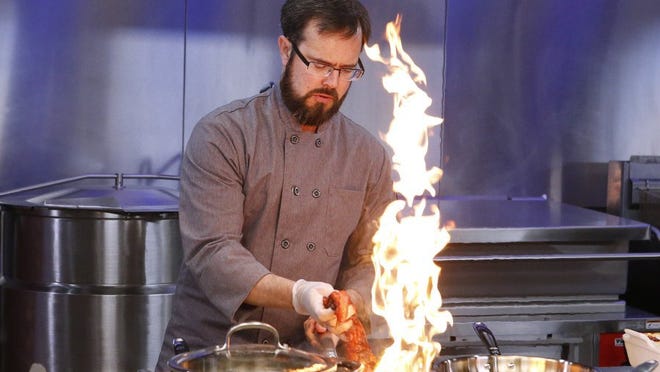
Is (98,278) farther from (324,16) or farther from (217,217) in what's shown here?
(324,16)

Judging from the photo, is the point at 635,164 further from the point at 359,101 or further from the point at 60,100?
the point at 60,100

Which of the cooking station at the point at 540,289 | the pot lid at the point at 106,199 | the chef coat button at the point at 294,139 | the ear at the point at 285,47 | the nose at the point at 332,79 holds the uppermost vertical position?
the ear at the point at 285,47

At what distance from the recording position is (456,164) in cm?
469

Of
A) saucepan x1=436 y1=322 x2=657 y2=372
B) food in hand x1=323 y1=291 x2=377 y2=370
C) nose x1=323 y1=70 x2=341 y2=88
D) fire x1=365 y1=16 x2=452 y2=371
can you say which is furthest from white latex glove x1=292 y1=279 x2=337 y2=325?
Result: nose x1=323 y1=70 x2=341 y2=88

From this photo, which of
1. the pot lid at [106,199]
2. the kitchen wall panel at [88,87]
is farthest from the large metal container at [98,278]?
the kitchen wall panel at [88,87]

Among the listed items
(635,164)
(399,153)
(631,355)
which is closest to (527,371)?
(631,355)

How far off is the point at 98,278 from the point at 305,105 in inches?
55.9

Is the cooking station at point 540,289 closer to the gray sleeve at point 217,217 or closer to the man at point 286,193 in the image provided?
the man at point 286,193

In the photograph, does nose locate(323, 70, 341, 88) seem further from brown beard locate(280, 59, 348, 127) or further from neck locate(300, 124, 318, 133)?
neck locate(300, 124, 318, 133)

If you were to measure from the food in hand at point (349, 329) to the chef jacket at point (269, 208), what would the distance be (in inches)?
14.3

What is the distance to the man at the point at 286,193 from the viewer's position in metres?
2.29

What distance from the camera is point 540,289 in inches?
149

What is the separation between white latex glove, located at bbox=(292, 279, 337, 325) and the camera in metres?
1.96

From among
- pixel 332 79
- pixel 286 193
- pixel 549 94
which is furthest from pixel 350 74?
pixel 549 94
